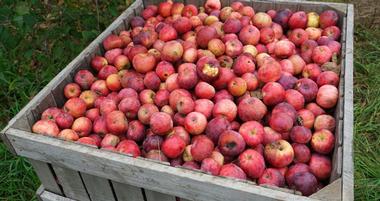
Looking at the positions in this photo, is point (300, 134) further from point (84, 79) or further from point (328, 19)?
point (84, 79)

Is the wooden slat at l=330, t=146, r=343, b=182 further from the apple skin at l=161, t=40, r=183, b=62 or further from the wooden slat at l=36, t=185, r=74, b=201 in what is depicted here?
the wooden slat at l=36, t=185, r=74, b=201

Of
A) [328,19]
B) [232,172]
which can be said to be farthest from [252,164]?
[328,19]

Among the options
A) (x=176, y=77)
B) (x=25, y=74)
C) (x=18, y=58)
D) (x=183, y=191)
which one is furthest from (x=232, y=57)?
(x=18, y=58)

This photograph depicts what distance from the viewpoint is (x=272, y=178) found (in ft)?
5.71

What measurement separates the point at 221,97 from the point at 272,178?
1.76 feet

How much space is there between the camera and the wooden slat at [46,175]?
2.02 meters

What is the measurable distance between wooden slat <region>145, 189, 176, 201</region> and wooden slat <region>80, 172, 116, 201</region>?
0.21 meters

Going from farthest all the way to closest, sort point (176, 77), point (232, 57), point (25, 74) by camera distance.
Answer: point (25, 74), point (232, 57), point (176, 77)

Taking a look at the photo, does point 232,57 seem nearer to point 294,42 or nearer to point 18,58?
point 294,42

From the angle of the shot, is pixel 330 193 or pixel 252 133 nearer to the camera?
pixel 330 193

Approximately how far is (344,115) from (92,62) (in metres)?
1.50

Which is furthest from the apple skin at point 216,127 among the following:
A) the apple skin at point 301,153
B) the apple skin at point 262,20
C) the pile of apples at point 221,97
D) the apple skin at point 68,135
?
the apple skin at point 262,20

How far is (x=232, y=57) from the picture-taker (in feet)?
7.80

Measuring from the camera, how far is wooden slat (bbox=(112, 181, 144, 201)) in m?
1.82
